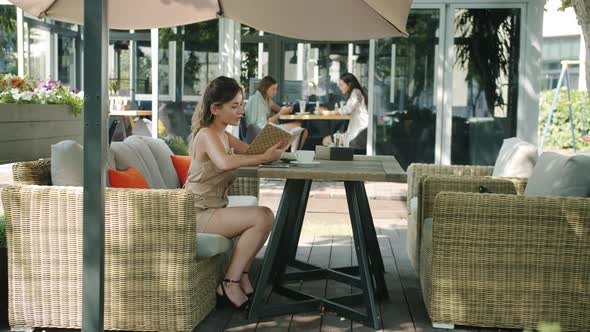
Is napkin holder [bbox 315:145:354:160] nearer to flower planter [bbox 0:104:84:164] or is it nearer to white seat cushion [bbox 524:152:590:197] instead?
white seat cushion [bbox 524:152:590:197]

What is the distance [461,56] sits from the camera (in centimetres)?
1066

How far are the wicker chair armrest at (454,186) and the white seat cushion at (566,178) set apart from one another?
0.52m

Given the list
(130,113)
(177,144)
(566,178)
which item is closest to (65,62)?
(130,113)

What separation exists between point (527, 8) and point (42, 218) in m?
8.13

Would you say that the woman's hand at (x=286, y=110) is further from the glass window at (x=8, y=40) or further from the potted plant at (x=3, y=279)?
the potted plant at (x=3, y=279)

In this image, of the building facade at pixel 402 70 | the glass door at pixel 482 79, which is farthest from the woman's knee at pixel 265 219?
the glass door at pixel 482 79

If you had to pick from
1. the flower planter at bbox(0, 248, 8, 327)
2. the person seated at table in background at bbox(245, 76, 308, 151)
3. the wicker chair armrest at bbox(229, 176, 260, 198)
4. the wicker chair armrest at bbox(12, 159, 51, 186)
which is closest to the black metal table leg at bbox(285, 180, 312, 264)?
the wicker chair armrest at bbox(229, 176, 260, 198)

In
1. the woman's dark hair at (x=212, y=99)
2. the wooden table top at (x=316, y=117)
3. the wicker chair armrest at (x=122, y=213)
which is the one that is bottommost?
the wicker chair armrest at (x=122, y=213)

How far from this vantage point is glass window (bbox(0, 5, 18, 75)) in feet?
37.0

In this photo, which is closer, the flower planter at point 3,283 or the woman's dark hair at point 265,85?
the flower planter at point 3,283

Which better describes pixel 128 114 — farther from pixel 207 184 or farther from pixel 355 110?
pixel 207 184

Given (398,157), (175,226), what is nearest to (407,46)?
(398,157)

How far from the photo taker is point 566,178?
420 cm

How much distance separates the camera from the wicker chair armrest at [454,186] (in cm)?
493
